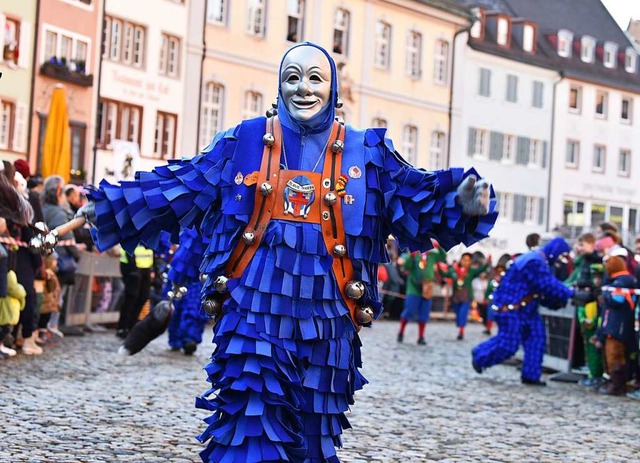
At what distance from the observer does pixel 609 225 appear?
56.6 ft

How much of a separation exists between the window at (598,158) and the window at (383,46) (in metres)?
16.7

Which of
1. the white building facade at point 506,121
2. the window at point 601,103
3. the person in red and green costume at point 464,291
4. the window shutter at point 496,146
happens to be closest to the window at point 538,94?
the white building facade at point 506,121

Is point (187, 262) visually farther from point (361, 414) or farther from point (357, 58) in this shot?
point (357, 58)

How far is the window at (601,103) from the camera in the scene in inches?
2670

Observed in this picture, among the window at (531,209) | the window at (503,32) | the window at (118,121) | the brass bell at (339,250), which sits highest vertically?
the window at (503,32)

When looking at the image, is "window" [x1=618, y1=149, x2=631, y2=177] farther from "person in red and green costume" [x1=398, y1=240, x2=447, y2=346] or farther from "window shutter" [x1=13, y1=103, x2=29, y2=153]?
"person in red and green costume" [x1=398, y1=240, x2=447, y2=346]

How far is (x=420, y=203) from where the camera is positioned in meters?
6.69

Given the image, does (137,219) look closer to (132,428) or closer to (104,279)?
(132,428)

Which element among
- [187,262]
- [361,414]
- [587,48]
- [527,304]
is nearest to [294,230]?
[361,414]

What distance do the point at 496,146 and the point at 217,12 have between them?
734 inches

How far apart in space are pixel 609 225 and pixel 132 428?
29.4 feet

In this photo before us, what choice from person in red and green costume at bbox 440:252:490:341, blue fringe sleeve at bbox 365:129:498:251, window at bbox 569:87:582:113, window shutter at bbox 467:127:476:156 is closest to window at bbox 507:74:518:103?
window shutter at bbox 467:127:476:156

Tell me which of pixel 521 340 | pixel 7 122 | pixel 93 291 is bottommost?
pixel 521 340

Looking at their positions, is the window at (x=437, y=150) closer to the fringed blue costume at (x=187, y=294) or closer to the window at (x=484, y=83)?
the window at (x=484, y=83)
